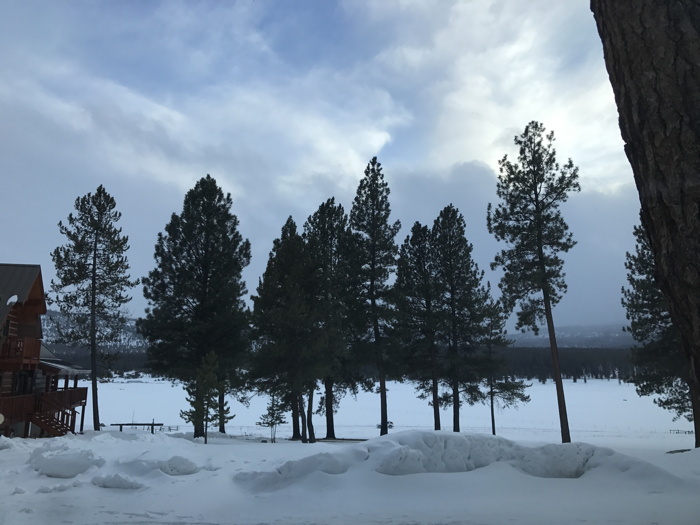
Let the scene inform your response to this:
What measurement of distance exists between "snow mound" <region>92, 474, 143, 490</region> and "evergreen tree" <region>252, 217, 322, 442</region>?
501 inches

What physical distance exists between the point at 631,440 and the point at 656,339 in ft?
33.0

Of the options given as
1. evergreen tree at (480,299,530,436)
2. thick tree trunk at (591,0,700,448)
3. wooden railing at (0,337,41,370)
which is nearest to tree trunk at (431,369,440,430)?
evergreen tree at (480,299,530,436)

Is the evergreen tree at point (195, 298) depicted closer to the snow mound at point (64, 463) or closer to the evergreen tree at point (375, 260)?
the evergreen tree at point (375, 260)

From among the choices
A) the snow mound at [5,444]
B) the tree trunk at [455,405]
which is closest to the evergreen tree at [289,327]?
the tree trunk at [455,405]

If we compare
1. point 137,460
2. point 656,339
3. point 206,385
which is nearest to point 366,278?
point 206,385

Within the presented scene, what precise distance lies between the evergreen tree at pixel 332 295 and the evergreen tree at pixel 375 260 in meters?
0.73

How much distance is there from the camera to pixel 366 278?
27266 mm

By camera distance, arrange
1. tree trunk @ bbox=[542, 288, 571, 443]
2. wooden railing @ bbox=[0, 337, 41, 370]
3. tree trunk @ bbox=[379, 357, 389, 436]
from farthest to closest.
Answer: tree trunk @ bbox=[379, 357, 389, 436]
wooden railing @ bbox=[0, 337, 41, 370]
tree trunk @ bbox=[542, 288, 571, 443]

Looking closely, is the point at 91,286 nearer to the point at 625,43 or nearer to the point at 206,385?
the point at 206,385

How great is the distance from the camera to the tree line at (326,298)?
20594mm

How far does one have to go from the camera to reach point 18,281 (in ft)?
73.2

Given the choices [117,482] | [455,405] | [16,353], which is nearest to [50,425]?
[16,353]

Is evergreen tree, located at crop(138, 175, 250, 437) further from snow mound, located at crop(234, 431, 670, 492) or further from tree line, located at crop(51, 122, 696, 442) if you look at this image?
snow mound, located at crop(234, 431, 670, 492)

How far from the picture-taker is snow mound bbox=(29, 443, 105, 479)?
1006 cm
